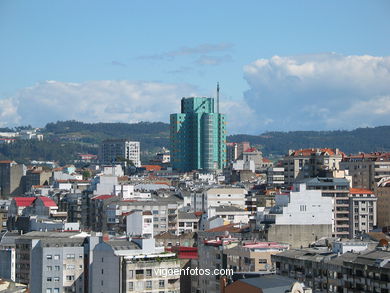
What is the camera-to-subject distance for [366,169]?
151875 millimetres

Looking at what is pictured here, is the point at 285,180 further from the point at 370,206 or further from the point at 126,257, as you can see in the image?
the point at 126,257

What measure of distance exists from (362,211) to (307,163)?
3437 centimetres

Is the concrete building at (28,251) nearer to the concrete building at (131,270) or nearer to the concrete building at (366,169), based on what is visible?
the concrete building at (131,270)

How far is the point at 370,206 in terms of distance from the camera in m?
125

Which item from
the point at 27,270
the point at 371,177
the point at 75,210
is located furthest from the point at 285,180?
the point at 27,270

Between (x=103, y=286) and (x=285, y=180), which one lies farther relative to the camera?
(x=285, y=180)

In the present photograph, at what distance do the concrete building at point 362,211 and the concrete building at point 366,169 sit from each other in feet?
74.2

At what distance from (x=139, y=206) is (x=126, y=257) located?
4890cm

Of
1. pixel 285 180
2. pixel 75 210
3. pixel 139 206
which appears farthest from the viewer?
pixel 285 180

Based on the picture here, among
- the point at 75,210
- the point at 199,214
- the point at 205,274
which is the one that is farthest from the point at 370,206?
the point at 205,274

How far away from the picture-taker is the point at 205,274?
8162 centimetres

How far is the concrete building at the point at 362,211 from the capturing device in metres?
123

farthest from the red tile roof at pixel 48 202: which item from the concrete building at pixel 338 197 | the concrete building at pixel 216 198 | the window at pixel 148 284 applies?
the window at pixel 148 284

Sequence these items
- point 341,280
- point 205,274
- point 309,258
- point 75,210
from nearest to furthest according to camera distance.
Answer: point 341,280, point 309,258, point 205,274, point 75,210
